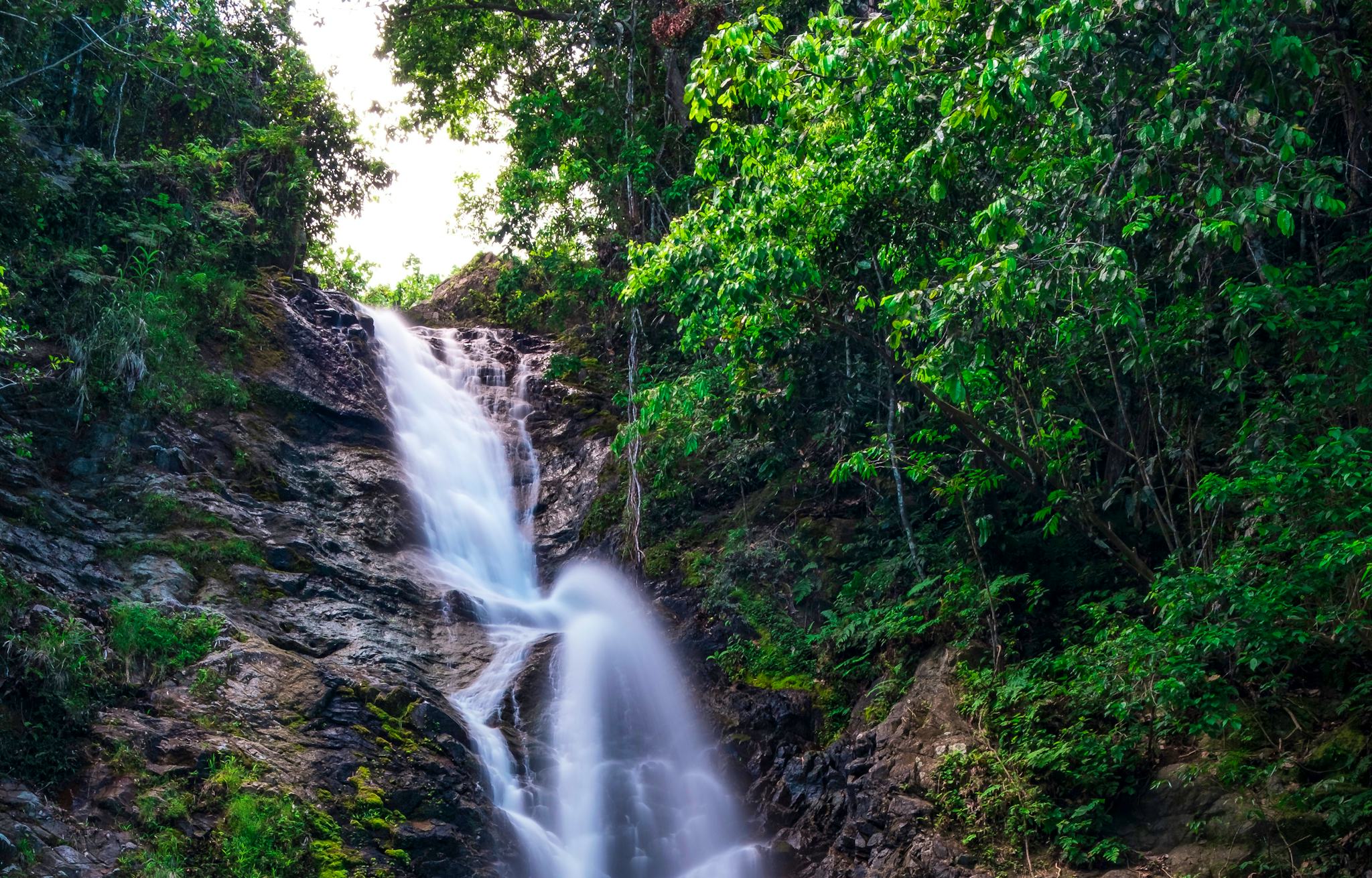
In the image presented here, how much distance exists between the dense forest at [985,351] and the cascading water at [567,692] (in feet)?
3.42

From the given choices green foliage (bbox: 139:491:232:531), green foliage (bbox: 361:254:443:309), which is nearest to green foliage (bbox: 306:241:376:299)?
green foliage (bbox: 361:254:443:309)

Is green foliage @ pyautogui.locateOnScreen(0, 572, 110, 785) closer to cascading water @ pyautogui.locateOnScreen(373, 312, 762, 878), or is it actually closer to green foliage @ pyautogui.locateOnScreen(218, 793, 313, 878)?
green foliage @ pyautogui.locateOnScreen(218, 793, 313, 878)

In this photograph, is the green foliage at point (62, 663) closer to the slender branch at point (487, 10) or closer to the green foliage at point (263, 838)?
the green foliage at point (263, 838)

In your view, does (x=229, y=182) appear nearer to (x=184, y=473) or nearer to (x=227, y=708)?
(x=184, y=473)

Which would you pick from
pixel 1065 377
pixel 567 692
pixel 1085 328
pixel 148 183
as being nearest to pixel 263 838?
pixel 567 692

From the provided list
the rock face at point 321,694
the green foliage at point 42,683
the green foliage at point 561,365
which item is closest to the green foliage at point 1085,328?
the rock face at point 321,694

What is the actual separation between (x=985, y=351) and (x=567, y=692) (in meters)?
6.52

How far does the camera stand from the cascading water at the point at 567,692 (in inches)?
362

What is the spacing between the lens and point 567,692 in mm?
10789

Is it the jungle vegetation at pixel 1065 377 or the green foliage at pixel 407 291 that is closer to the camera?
the jungle vegetation at pixel 1065 377

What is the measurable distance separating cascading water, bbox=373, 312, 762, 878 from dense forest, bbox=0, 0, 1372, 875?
1.04 metres

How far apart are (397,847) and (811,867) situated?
12.1 ft

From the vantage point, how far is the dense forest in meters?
6.57

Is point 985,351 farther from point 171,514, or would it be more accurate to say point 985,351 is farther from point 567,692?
point 171,514
